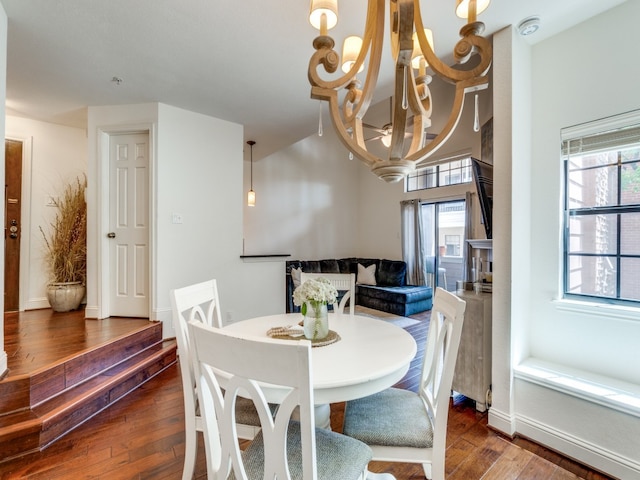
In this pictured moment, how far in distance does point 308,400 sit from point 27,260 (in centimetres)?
454

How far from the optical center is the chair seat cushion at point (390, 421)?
122 centimetres

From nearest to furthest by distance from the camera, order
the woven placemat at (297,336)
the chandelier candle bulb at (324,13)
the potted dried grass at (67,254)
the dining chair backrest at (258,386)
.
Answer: the dining chair backrest at (258,386), the chandelier candle bulb at (324,13), the woven placemat at (297,336), the potted dried grass at (67,254)

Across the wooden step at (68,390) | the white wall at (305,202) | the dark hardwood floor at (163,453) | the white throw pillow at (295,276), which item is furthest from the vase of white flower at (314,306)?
the white wall at (305,202)

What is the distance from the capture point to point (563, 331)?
1.99 m

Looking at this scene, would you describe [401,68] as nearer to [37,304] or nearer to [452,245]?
[37,304]

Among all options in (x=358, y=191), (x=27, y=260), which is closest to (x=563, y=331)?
(x=27, y=260)

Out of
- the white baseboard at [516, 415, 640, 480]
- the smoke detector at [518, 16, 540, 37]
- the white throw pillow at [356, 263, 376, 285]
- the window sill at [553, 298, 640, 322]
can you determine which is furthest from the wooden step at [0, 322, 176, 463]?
the white throw pillow at [356, 263, 376, 285]

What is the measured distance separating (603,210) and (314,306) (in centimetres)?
192

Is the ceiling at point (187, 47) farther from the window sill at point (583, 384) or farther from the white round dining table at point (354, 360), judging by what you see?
the window sill at point (583, 384)

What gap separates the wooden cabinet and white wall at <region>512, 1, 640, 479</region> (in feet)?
0.69

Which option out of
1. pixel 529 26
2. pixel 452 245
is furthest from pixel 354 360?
pixel 452 245

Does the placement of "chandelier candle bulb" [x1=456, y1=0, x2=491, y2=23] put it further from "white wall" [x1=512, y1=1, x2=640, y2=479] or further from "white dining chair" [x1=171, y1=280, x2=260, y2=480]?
"white dining chair" [x1=171, y1=280, x2=260, y2=480]

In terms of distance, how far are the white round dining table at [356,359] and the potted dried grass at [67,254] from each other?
3033mm

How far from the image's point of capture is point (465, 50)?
1209 millimetres
